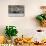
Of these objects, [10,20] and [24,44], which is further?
[10,20]

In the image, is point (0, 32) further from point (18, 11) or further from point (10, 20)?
point (18, 11)

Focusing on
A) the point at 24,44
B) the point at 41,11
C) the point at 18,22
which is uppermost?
the point at 41,11

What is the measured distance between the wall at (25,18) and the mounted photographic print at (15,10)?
0.05 meters

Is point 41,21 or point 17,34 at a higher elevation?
point 41,21

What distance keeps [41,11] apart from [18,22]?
42cm

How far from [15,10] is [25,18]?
21cm

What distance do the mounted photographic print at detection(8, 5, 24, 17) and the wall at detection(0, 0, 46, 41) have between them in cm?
5

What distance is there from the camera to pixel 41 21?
Result: 2773 millimetres

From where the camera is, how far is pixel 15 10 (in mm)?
2768

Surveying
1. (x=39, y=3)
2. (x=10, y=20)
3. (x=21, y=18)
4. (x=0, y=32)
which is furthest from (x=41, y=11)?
(x=0, y=32)

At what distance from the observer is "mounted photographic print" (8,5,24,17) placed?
2760mm

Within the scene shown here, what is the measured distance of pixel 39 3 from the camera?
2.82 meters

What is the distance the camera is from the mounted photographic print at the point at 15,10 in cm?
276

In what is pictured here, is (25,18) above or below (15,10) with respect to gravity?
below
